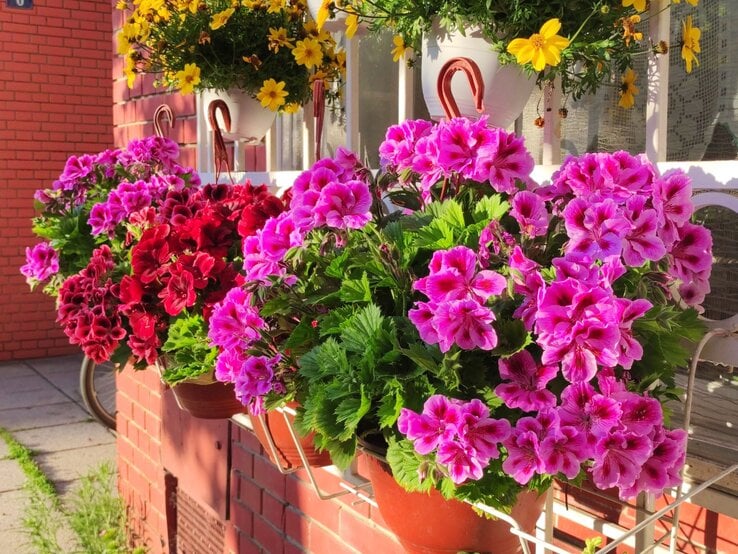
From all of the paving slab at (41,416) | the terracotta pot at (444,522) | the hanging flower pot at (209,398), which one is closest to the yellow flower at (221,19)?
the hanging flower pot at (209,398)

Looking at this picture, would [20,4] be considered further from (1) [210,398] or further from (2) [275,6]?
(1) [210,398]

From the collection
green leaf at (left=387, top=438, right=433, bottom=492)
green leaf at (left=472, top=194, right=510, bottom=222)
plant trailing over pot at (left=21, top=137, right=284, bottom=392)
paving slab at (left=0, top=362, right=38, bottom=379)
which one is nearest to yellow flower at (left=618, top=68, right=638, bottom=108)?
green leaf at (left=472, top=194, right=510, bottom=222)

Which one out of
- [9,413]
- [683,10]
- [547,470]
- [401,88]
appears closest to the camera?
[547,470]

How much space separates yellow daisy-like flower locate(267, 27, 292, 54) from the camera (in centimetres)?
186

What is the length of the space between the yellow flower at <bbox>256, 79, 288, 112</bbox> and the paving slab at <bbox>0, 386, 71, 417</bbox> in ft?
16.0

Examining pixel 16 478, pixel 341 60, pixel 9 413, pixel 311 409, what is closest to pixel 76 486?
pixel 16 478

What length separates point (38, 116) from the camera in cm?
738

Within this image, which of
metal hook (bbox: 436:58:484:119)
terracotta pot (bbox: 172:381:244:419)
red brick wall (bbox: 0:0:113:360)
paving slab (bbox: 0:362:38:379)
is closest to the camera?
metal hook (bbox: 436:58:484:119)

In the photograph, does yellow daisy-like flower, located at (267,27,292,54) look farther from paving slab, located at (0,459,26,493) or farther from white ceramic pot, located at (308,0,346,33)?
paving slab, located at (0,459,26,493)

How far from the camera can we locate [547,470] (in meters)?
0.84

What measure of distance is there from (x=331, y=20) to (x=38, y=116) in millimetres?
6407

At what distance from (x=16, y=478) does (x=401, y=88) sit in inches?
157

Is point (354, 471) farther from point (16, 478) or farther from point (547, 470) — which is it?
point (16, 478)

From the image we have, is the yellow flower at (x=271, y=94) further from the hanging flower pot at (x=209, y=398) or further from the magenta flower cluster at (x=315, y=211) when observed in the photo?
the magenta flower cluster at (x=315, y=211)
